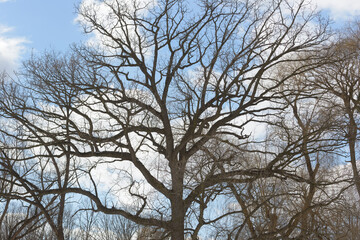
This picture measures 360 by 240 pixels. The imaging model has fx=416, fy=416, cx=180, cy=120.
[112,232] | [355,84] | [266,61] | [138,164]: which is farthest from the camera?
[355,84]

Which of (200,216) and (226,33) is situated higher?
(226,33)

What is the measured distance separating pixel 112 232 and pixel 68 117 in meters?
6.35

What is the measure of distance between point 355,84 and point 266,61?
32.9ft

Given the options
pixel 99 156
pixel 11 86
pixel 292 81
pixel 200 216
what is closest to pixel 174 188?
pixel 200 216

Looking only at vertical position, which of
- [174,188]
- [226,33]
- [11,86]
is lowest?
[174,188]

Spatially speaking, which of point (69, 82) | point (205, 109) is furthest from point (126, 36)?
point (205, 109)

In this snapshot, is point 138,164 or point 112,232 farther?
point 112,232

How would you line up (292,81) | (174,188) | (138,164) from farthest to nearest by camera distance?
(292,81) → (138,164) → (174,188)

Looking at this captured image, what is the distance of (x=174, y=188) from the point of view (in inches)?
544

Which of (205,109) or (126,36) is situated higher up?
(126,36)

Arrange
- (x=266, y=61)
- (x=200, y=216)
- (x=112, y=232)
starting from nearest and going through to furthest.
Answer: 1. (x=200, y=216)
2. (x=266, y=61)
3. (x=112, y=232)

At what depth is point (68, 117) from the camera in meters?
15.1

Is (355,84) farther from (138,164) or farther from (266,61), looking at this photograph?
(138,164)

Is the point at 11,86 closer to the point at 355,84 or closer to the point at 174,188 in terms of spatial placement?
the point at 174,188
